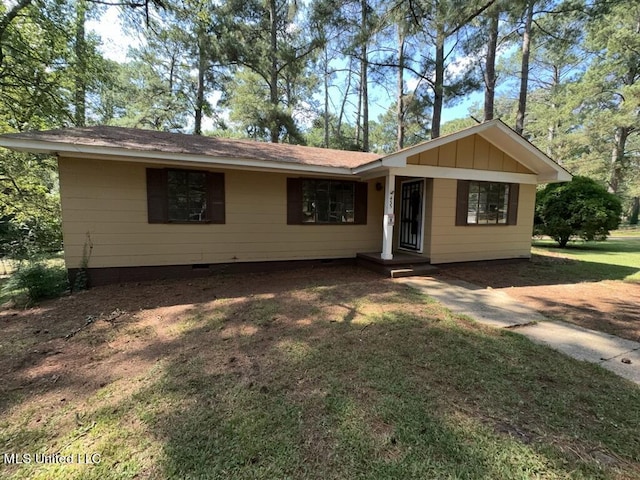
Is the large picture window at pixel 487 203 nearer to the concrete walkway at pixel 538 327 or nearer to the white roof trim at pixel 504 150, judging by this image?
the white roof trim at pixel 504 150

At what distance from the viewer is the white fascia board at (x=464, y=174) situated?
665 cm

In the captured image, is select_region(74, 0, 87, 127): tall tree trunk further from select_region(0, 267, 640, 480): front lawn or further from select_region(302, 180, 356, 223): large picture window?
select_region(0, 267, 640, 480): front lawn

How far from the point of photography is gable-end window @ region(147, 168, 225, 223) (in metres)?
6.14

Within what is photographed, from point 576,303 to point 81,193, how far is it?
8.92 meters

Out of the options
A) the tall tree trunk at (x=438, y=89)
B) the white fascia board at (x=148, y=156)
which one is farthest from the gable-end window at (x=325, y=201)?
the tall tree trunk at (x=438, y=89)

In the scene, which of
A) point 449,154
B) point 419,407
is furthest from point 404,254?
Result: point 419,407

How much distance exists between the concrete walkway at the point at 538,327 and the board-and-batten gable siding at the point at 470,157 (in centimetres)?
287

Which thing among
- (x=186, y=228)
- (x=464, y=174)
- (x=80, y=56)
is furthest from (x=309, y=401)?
(x=80, y=56)

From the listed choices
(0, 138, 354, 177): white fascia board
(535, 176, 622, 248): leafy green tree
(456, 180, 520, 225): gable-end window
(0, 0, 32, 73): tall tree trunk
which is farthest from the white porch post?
(0, 0, 32, 73): tall tree trunk

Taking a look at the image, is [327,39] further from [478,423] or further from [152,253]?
[478,423]

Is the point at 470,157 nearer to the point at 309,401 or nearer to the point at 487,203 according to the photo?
the point at 487,203

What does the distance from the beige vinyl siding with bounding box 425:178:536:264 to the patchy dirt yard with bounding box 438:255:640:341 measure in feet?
1.00

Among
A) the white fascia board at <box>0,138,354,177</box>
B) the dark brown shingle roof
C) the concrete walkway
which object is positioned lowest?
the concrete walkway

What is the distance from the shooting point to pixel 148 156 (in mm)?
5301
